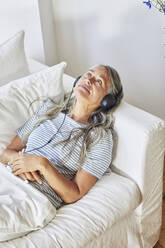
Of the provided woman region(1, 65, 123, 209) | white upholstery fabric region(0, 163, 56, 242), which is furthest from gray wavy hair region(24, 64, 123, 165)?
white upholstery fabric region(0, 163, 56, 242)

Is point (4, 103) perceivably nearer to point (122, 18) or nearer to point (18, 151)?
point (18, 151)

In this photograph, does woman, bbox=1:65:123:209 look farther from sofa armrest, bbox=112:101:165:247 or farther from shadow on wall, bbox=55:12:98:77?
shadow on wall, bbox=55:12:98:77

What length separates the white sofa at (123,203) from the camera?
1316 mm

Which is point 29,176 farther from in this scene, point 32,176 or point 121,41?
point 121,41

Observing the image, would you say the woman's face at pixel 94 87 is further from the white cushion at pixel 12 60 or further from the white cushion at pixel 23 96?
the white cushion at pixel 12 60

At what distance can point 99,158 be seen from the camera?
1.47 m

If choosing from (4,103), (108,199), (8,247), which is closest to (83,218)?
(108,199)

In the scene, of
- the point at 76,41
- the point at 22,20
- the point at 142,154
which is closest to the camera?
the point at 142,154

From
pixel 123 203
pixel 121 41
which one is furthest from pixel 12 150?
pixel 121 41

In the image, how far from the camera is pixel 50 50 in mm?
2320

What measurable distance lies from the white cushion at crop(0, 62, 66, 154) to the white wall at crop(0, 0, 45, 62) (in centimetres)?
53

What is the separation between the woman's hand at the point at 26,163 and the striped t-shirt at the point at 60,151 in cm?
6

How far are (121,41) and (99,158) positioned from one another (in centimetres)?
96

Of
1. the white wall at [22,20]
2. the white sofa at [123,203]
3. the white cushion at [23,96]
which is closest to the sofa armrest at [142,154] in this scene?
the white sofa at [123,203]
